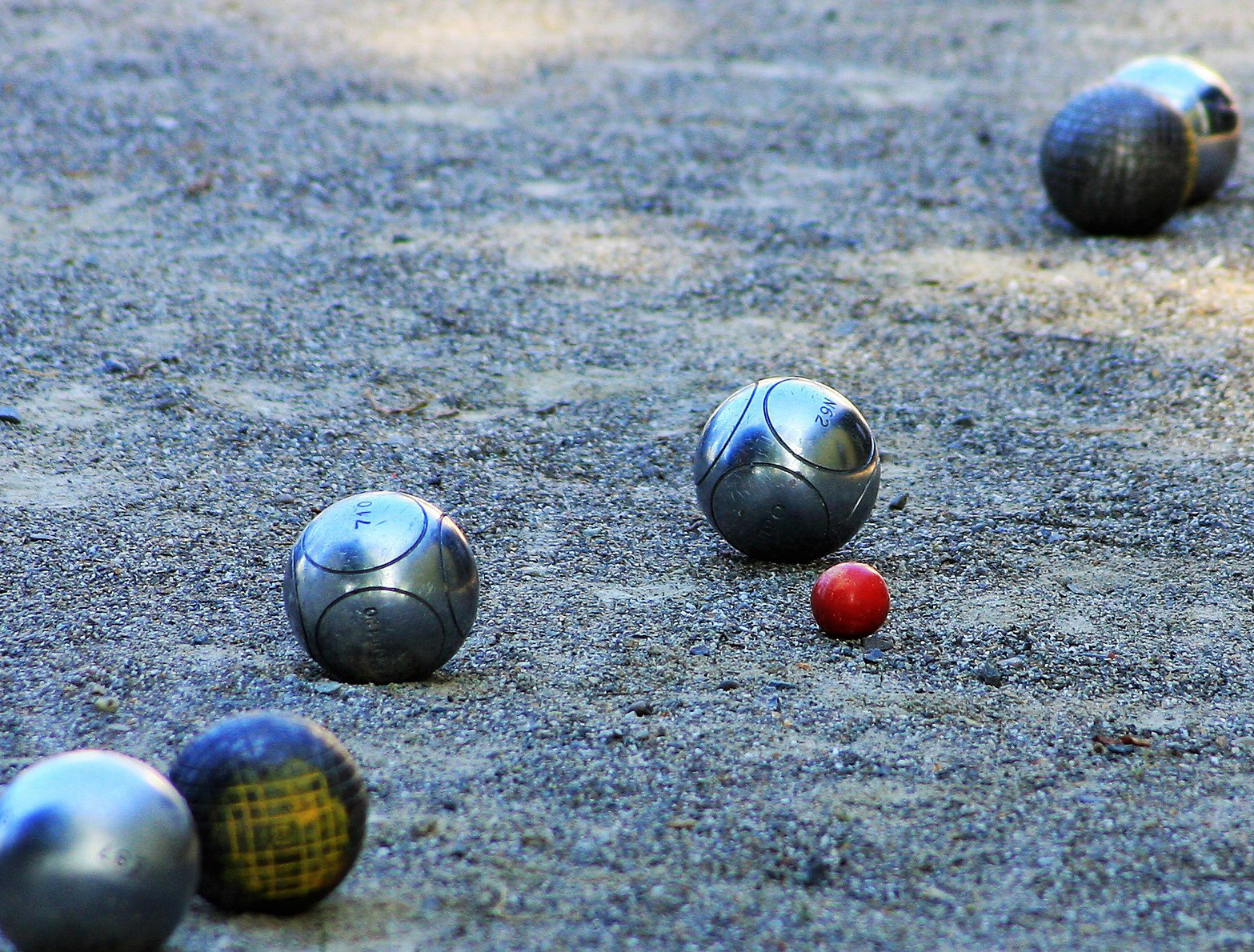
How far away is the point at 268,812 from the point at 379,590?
4.21 feet

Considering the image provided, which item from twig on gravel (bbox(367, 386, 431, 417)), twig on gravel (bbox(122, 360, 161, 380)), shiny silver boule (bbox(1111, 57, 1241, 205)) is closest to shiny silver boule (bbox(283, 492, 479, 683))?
twig on gravel (bbox(367, 386, 431, 417))

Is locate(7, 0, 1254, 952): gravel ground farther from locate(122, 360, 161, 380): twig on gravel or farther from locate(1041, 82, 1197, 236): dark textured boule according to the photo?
locate(1041, 82, 1197, 236): dark textured boule

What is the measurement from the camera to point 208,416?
287 inches

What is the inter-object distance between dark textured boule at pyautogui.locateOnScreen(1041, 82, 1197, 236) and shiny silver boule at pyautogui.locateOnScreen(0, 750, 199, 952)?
8088 millimetres

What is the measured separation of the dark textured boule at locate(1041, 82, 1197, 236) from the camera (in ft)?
31.3

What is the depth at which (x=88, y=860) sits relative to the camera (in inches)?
129

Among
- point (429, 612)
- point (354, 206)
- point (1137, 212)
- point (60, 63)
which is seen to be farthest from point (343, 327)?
point (60, 63)

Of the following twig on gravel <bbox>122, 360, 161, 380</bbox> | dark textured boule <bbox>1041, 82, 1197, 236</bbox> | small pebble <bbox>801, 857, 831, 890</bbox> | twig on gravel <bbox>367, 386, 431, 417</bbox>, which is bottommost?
twig on gravel <bbox>367, 386, 431, 417</bbox>

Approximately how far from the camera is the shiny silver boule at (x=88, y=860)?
3279 mm

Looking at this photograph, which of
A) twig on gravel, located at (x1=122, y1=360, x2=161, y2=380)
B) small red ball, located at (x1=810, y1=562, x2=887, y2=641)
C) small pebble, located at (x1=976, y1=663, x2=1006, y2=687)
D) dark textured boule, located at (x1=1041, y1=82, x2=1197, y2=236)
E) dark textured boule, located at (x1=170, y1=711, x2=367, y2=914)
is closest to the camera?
dark textured boule, located at (x1=170, y1=711, x2=367, y2=914)

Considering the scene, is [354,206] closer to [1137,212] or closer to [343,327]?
[343,327]

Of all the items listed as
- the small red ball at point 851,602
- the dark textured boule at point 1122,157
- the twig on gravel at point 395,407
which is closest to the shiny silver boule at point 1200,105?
the dark textured boule at point 1122,157

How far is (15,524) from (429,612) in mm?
2347

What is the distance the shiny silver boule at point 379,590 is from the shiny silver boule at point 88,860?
148 cm
